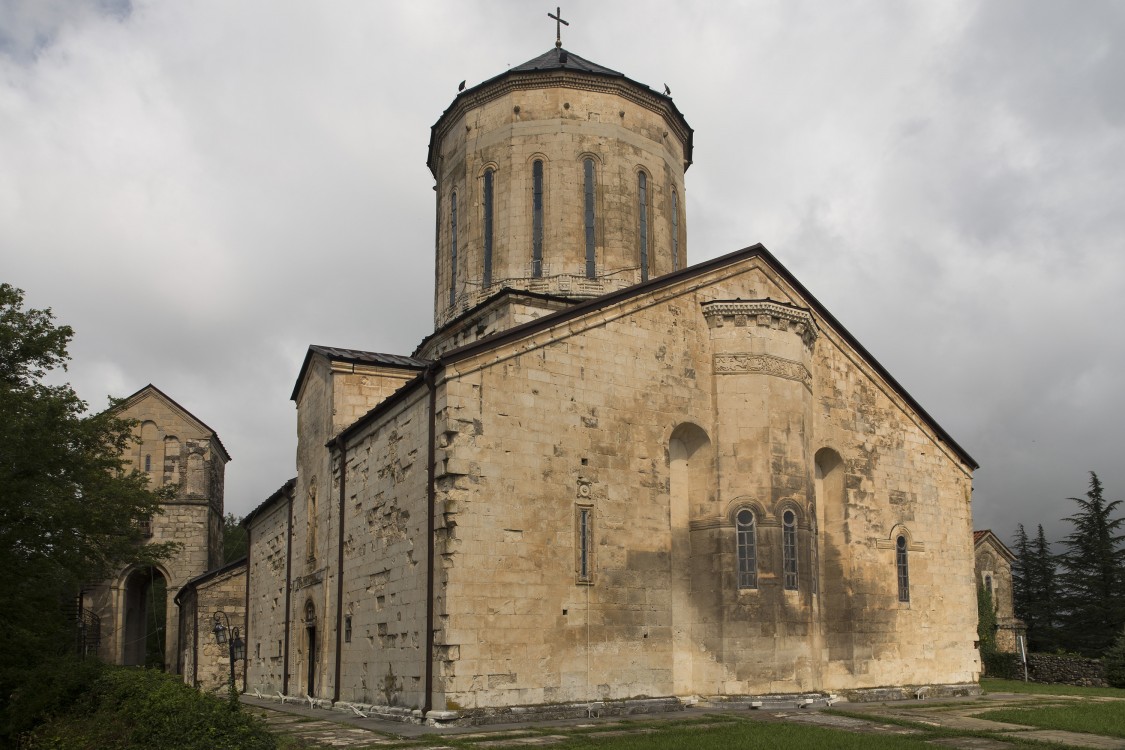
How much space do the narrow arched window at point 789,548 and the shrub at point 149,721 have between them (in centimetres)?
949

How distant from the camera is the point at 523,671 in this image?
1442 cm

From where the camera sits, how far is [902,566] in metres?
20.7

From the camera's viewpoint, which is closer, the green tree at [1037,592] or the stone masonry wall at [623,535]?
the stone masonry wall at [623,535]

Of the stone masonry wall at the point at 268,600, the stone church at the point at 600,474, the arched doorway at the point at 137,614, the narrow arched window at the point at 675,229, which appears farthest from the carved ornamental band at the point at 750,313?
the arched doorway at the point at 137,614

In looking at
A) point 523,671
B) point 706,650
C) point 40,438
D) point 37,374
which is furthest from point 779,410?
point 37,374

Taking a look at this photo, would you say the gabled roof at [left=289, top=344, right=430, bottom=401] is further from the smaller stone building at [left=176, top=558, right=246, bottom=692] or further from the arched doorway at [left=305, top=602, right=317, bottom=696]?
the smaller stone building at [left=176, top=558, right=246, bottom=692]

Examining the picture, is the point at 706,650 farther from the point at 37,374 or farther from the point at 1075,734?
the point at 37,374

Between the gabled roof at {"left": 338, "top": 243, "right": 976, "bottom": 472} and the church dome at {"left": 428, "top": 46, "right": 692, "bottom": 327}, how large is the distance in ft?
9.77

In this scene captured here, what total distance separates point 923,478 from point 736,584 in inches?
289

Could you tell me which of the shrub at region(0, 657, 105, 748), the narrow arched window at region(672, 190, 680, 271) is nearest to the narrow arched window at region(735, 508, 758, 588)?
the narrow arched window at region(672, 190, 680, 271)

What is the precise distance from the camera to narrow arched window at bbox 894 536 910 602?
20516mm

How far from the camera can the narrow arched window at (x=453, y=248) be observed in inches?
886

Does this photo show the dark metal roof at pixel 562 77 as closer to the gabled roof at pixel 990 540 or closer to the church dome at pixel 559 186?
the church dome at pixel 559 186

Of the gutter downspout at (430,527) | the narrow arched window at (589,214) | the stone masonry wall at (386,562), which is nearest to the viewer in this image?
the gutter downspout at (430,527)
